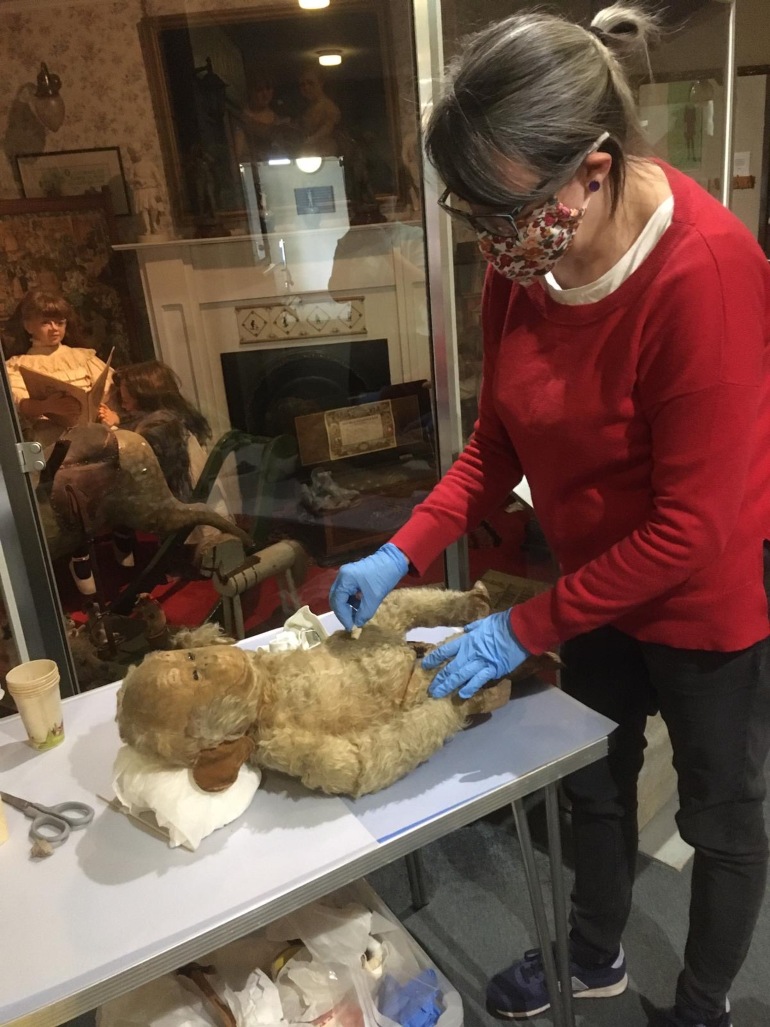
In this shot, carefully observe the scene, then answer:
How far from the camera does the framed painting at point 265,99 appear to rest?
2209 millimetres

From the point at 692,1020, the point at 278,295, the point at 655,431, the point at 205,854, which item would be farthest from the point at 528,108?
the point at 278,295

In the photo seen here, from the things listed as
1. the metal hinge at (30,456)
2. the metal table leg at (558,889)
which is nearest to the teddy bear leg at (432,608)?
the metal table leg at (558,889)

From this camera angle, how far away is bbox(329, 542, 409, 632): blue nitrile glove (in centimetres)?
110

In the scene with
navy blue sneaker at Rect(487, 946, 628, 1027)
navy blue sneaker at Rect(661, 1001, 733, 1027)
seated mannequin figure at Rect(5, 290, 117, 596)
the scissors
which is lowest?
navy blue sneaker at Rect(487, 946, 628, 1027)

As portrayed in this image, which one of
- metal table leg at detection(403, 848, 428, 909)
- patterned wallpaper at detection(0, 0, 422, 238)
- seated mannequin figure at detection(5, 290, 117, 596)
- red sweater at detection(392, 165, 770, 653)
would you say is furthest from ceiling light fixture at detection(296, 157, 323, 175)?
metal table leg at detection(403, 848, 428, 909)

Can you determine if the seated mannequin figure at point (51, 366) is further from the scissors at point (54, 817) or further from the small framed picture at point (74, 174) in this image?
the scissors at point (54, 817)

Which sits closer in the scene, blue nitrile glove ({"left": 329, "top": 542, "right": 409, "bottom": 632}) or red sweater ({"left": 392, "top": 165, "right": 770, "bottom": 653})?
red sweater ({"left": 392, "top": 165, "right": 770, "bottom": 653})

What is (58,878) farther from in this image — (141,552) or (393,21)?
(393,21)

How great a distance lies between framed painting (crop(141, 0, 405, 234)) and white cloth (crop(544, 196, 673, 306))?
1.60 m

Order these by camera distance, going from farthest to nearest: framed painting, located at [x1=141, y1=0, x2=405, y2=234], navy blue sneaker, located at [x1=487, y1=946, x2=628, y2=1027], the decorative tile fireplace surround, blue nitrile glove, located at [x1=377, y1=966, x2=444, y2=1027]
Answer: the decorative tile fireplace surround < framed painting, located at [x1=141, y1=0, x2=405, y2=234] < navy blue sneaker, located at [x1=487, y1=946, x2=628, y2=1027] < blue nitrile glove, located at [x1=377, y1=966, x2=444, y2=1027]

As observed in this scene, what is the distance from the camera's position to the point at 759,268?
854 mm

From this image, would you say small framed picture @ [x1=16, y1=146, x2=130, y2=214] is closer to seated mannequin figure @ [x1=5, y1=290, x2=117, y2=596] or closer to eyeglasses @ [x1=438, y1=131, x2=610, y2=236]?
seated mannequin figure @ [x1=5, y1=290, x2=117, y2=596]

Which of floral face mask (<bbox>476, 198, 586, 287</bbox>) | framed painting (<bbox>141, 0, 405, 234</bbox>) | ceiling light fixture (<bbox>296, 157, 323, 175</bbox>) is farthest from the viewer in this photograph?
ceiling light fixture (<bbox>296, 157, 323, 175</bbox>)

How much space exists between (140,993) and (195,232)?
83.9 inches
